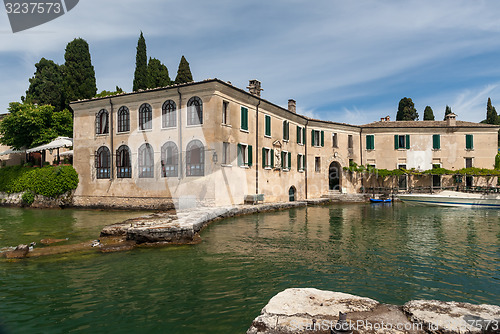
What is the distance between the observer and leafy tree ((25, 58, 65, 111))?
119 ft

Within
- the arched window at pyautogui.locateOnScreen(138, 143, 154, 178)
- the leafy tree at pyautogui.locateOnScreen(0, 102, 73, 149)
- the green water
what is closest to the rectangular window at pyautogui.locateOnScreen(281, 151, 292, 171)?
the arched window at pyautogui.locateOnScreen(138, 143, 154, 178)

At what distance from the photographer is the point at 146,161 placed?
1972 centimetres

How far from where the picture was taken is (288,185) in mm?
25406

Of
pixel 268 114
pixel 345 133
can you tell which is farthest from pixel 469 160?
pixel 268 114

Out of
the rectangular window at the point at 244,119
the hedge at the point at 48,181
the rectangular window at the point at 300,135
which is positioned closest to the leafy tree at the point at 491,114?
the rectangular window at the point at 300,135

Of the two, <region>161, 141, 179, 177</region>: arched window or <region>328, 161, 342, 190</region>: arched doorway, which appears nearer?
<region>161, 141, 179, 177</region>: arched window

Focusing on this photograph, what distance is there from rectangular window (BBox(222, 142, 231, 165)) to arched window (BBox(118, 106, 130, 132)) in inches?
271

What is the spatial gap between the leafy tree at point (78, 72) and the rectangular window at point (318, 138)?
74.8 feet

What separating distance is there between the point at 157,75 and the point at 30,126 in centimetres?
1478

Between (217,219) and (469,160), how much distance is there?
29007 mm

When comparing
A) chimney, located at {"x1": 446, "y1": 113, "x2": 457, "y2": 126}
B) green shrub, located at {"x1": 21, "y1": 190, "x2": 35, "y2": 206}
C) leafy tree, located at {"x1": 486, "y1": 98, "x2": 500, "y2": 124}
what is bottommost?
green shrub, located at {"x1": 21, "y1": 190, "x2": 35, "y2": 206}

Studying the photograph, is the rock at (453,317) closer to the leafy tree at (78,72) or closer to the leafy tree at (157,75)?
the leafy tree at (78,72)

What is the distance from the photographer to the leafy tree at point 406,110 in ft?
160

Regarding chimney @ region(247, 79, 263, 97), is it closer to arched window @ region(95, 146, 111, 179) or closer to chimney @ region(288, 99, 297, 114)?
chimney @ region(288, 99, 297, 114)
